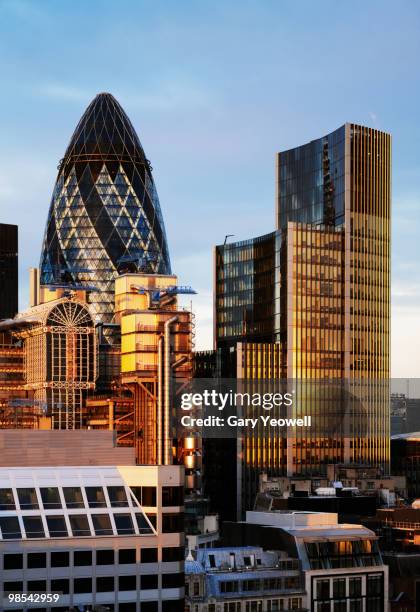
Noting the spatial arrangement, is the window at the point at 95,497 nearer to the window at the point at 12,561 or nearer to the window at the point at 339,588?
the window at the point at 12,561

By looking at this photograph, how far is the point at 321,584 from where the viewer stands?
15088cm

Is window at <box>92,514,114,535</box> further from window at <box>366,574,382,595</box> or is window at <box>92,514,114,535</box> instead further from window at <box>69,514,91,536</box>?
window at <box>366,574,382,595</box>

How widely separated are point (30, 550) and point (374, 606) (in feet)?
178

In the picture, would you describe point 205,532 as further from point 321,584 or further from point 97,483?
point 97,483

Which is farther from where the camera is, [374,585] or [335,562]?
[374,585]

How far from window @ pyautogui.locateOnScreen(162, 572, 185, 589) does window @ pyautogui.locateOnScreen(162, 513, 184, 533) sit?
304 centimetres

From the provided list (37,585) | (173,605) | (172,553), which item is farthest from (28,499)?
(173,605)

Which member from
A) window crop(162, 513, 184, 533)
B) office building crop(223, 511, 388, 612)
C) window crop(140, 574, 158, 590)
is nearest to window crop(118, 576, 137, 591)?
window crop(140, 574, 158, 590)

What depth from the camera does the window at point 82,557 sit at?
110188 millimetres

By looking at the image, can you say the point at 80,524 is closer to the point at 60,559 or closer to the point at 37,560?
the point at 60,559

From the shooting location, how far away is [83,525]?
11231 cm

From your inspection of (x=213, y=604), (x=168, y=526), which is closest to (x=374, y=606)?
(x=213, y=604)

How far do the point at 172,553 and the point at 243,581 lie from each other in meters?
34.5

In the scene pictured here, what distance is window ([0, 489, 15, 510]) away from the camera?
112250 millimetres
